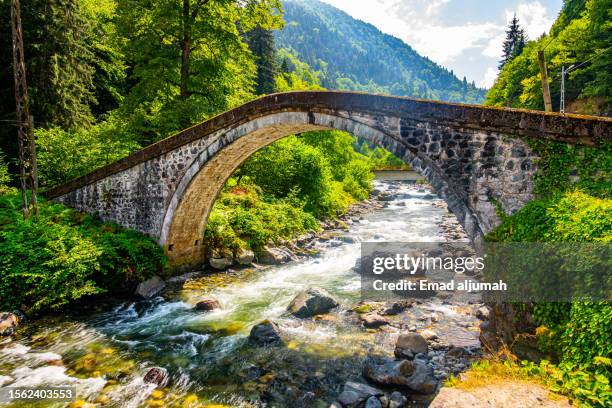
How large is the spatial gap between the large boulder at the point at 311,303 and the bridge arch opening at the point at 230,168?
3.95 metres

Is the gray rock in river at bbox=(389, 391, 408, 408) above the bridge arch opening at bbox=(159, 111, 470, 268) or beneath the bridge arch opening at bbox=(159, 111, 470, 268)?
beneath

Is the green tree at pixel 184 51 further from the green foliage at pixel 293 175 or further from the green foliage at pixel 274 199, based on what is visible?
the green foliage at pixel 293 175

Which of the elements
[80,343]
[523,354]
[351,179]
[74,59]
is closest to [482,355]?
[523,354]

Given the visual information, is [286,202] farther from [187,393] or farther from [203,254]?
[187,393]

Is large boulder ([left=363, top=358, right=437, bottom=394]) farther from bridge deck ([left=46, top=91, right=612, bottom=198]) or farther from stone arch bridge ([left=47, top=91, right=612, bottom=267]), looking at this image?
bridge deck ([left=46, top=91, right=612, bottom=198])

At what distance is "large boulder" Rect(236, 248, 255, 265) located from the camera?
487 inches

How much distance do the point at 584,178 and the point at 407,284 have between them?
5.83 m

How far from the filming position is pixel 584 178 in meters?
5.07

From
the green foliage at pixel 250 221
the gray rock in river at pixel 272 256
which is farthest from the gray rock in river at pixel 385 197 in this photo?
the gray rock in river at pixel 272 256

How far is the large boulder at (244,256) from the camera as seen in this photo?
1238 centimetres

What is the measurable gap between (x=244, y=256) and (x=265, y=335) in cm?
542

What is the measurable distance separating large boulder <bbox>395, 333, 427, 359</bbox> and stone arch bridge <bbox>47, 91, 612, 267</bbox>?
7.41ft

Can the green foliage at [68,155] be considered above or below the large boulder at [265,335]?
above

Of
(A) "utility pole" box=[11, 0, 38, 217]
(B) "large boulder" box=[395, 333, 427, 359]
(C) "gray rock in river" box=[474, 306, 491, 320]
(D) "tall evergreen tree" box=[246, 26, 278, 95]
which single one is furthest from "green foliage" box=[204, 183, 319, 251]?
(D) "tall evergreen tree" box=[246, 26, 278, 95]
